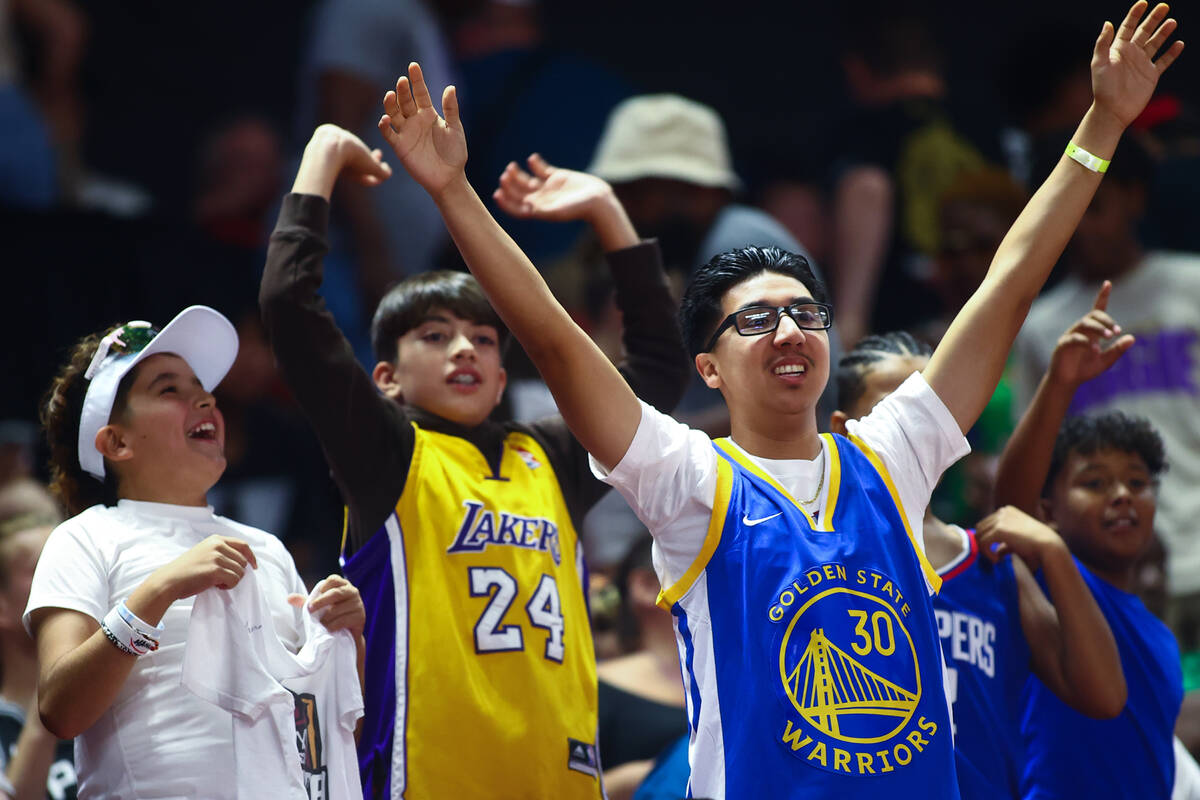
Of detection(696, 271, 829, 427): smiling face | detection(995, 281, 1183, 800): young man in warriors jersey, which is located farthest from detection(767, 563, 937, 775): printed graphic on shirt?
detection(995, 281, 1183, 800): young man in warriors jersey

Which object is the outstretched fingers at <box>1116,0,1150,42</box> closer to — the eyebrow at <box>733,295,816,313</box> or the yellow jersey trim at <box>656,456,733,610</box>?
the eyebrow at <box>733,295,816,313</box>

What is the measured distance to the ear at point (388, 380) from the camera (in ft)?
13.2

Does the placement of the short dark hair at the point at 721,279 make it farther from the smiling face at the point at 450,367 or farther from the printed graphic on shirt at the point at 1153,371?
the printed graphic on shirt at the point at 1153,371

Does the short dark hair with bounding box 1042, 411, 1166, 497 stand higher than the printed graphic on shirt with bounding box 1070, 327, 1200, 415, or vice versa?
the printed graphic on shirt with bounding box 1070, 327, 1200, 415

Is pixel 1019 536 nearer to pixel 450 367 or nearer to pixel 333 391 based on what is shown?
pixel 450 367

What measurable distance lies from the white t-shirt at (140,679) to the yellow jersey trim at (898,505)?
1293mm

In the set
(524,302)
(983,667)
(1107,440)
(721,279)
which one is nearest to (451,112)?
(524,302)

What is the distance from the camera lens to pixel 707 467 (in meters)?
3.05

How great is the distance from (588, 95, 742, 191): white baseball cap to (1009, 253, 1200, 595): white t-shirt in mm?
1337

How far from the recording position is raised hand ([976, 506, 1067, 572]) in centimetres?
367

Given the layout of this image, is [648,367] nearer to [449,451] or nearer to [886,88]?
[449,451]

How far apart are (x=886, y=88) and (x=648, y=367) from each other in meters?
3.03

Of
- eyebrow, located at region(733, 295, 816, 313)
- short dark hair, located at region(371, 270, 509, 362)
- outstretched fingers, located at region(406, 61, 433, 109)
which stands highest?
outstretched fingers, located at region(406, 61, 433, 109)

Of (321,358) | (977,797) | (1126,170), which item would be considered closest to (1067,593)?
(977,797)
